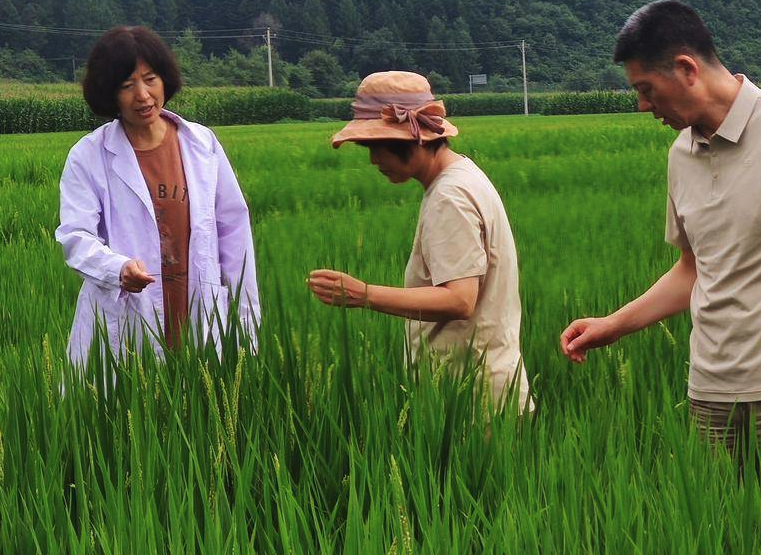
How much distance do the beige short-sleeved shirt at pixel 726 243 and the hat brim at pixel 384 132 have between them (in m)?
0.51

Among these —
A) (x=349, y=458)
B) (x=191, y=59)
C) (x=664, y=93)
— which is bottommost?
(x=349, y=458)

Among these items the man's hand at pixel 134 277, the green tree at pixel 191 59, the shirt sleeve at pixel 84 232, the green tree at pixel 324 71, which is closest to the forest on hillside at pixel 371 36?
the green tree at pixel 324 71

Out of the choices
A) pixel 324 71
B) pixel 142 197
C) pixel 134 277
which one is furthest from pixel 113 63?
pixel 324 71

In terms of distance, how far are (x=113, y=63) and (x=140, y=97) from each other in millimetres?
114

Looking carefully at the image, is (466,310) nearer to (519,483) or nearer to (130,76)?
(519,483)

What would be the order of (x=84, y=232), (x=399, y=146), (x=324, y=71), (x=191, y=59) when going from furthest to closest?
(x=324, y=71) < (x=191, y=59) < (x=84, y=232) < (x=399, y=146)

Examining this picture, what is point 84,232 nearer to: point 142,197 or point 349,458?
point 142,197

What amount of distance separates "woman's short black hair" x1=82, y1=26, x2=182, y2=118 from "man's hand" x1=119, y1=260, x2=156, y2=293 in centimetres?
50

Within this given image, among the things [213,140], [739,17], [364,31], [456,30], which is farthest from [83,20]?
[213,140]

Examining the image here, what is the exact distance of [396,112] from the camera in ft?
7.48

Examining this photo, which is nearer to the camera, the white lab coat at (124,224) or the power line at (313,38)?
the white lab coat at (124,224)

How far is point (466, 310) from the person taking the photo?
2.26m

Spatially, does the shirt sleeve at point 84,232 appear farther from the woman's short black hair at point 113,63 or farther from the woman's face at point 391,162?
the woman's face at point 391,162

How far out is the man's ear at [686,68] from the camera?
7.43 ft
